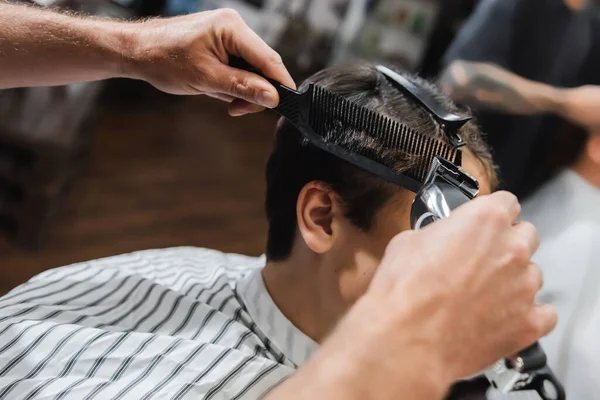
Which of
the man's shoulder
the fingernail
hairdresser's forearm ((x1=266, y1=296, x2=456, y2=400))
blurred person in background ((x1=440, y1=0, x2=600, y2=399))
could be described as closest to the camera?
hairdresser's forearm ((x1=266, y1=296, x2=456, y2=400))

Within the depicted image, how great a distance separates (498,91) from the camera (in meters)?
1.75

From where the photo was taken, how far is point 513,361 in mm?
605

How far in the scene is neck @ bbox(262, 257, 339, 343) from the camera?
3.36 ft

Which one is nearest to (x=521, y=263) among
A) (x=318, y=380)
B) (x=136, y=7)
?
(x=318, y=380)

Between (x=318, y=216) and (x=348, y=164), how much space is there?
104 millimetres

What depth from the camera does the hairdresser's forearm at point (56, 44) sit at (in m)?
1.00

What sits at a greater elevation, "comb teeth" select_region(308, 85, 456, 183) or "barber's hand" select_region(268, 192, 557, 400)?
"comb teeth" select_region(308, 85, 456, 183)

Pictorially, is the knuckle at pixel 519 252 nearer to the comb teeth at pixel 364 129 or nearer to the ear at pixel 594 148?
the comb teeth at pixel 364 129

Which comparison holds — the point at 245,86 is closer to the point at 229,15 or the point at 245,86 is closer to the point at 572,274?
the point at 229,15

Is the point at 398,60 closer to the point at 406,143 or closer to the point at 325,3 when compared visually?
the point at 325,3

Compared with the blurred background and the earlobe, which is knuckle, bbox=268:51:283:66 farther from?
the blurred background

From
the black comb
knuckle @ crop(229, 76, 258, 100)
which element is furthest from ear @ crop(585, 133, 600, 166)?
knuckle @ crop(229, 76, 258, 100)

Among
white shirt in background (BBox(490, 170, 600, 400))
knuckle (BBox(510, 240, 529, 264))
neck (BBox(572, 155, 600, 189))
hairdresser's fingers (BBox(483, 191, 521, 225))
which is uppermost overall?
hairdresser's fingers (BBox(483, 191, 521, 225))

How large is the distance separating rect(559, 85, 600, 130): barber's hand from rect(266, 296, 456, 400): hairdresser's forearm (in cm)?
117
